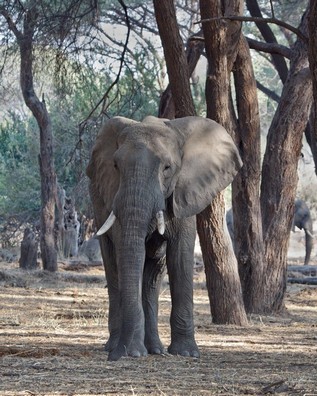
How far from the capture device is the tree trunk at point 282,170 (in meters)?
13.3

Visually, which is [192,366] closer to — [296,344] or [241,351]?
[241,351]

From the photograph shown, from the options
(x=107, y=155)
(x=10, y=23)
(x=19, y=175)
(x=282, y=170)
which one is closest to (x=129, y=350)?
(x=107, y=155)

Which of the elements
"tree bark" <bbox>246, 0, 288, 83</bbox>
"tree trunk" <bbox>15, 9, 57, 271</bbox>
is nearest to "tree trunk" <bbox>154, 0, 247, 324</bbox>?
"tree bark" <bbox>246, 0, 288, 83</bbox>

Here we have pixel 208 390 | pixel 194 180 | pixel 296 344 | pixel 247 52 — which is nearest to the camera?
pixel 208 390

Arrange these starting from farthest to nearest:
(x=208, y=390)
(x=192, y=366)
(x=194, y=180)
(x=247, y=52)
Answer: (x=247, y=52), (x=194, y=180), (x=192, y=366), (x=208, y=390)

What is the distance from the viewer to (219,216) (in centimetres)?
1152

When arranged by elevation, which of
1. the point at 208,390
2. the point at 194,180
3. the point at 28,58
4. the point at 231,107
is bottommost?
the point at 208,390

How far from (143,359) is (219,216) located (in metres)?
3.48

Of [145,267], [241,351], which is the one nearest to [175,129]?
[145,267]

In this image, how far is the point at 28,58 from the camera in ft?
61.0

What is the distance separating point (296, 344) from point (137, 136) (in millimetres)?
2885

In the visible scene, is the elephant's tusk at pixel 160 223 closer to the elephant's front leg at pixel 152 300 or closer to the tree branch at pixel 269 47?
the elephant's front leg at pixel 152 300

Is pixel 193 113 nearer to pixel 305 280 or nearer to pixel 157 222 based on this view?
pixel 157 222

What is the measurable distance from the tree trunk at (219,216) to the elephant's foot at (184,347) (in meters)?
2.66
